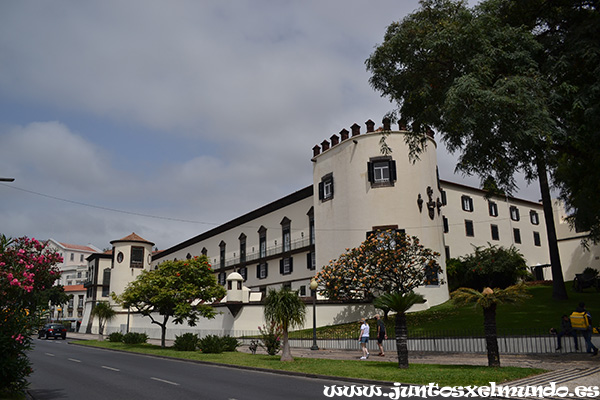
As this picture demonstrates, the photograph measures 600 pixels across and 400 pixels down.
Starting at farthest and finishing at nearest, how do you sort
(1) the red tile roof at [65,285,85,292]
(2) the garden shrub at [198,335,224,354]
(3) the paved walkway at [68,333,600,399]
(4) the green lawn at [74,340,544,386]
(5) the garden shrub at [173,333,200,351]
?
(1) the red tile roof at [65,285,85,292]
(5) the garden shrub at [173,333,200,351]
(2) the garden shrub at [198,335,224,354]
(4) the green lawn at [74,340,544,386]
(3) the paved walkway at [68,333,600,399]

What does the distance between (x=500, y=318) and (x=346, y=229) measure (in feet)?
43.2

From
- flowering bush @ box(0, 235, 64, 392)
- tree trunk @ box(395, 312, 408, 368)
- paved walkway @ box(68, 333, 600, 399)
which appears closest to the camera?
flowering bush @ box(0, 235, 64, 392)

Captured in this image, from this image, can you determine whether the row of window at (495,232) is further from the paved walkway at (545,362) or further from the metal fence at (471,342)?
the paved walkway at (545,362)

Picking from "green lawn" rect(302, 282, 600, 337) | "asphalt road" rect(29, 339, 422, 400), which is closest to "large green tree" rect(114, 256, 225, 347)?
"green lawn" rect(302, 282, 600, 337)

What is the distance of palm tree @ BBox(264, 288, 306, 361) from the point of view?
19859 millimetres

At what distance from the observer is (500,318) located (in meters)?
26.6

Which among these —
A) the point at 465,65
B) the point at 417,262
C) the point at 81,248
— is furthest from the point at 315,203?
the point at 81,248

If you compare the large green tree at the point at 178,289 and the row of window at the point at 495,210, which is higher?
the row of window at the point at 495,210

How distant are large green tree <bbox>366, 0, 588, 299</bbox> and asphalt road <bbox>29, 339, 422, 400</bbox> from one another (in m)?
11.0

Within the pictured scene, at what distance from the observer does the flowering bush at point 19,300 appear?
431 inches

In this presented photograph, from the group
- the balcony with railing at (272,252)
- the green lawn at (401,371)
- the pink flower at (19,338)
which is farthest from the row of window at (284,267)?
the pink flower at (19,338)

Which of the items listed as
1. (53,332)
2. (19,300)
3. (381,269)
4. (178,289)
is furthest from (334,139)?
(53,332)

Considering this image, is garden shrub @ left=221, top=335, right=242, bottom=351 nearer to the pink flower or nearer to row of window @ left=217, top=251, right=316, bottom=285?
the pink flower

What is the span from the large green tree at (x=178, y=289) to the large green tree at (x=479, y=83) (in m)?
16.5
